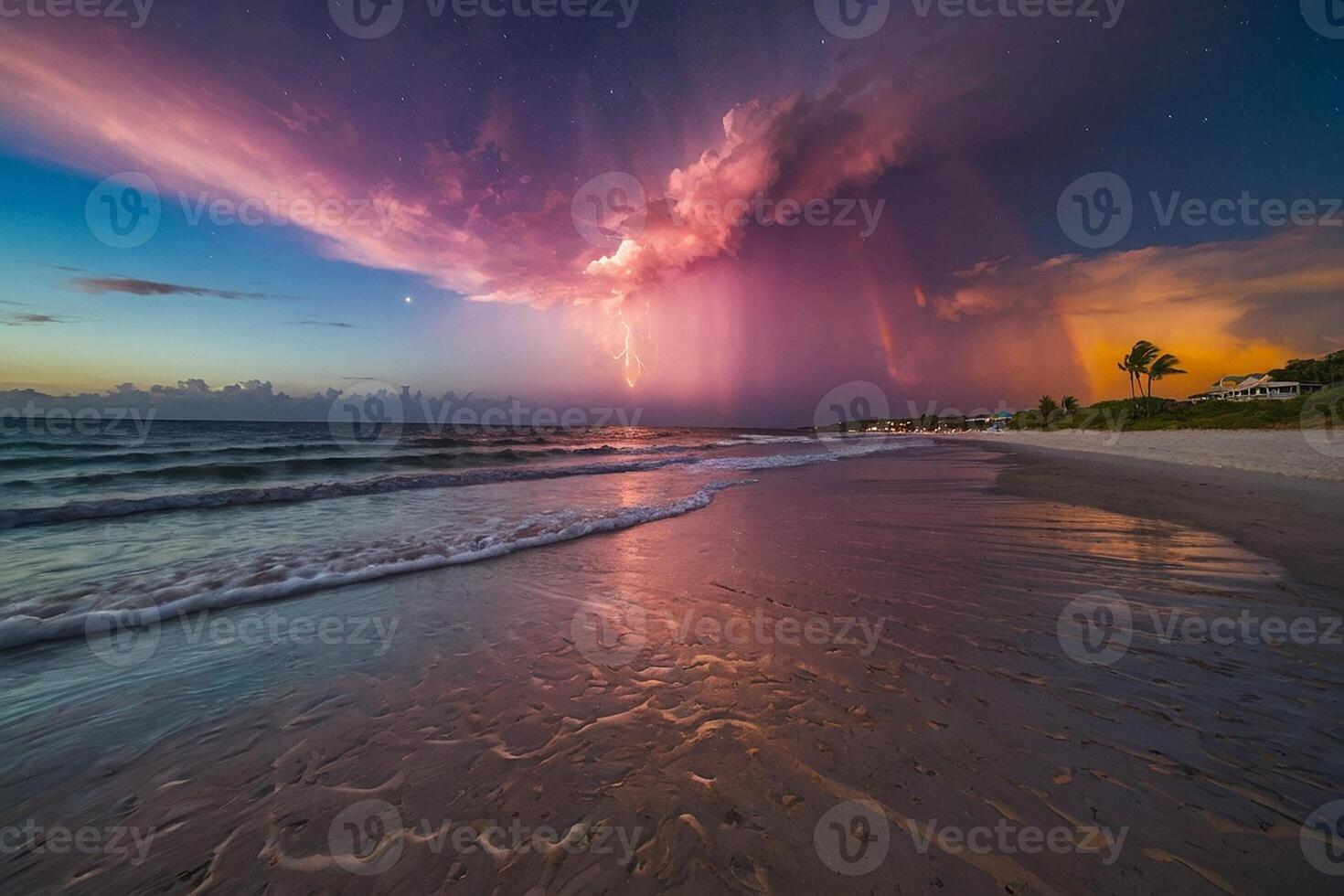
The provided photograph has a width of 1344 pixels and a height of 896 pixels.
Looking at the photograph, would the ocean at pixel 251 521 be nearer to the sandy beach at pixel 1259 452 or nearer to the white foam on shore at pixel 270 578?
the white foam on shore at pixel 270 578

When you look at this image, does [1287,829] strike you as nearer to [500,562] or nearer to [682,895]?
[682,895]

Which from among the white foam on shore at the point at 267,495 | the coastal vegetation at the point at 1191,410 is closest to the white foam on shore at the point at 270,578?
the white foam on shore at the point at 267,495

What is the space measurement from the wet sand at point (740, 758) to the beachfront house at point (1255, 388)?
85.5 metres

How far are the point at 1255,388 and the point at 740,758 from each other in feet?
418

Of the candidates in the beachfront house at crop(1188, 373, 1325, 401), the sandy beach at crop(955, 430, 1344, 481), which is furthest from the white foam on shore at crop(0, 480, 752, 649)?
the beachfront house at crop(1188, 373, 1325, 401)

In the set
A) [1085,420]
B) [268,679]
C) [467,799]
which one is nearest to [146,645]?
[268,679]

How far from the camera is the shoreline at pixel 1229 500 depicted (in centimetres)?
777

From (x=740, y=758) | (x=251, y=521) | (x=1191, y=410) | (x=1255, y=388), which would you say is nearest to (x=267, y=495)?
(x=251, y=521)

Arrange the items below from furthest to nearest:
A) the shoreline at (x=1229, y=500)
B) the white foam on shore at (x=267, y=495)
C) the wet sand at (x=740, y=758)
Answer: the white foam on shore at (x=267, y=495) → the shoreline at (x=1229, y=500) → the wet sand at (x=740, y=758)

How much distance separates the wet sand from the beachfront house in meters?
85.5

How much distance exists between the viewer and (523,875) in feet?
8.14

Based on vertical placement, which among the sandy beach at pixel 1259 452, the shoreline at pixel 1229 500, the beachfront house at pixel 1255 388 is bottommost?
the shoreline at pixel 1229 500

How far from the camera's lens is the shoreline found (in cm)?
777

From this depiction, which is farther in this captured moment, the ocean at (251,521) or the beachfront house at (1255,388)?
the beachfront house at (1255,388)
